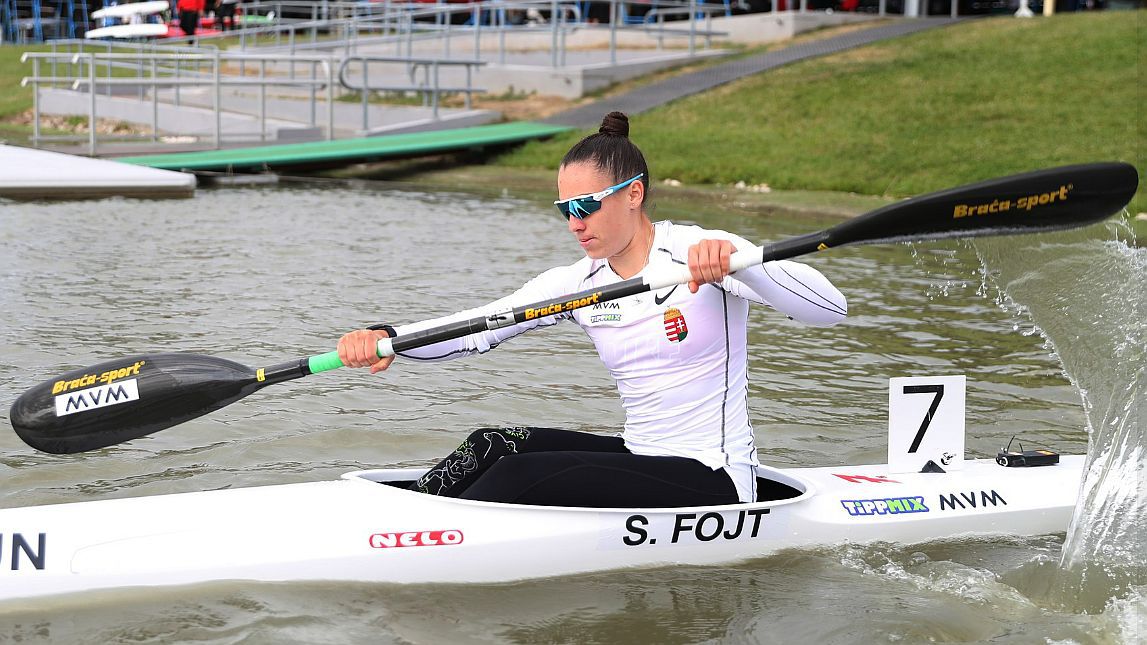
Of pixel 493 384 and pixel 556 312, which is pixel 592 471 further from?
pixel 493 384

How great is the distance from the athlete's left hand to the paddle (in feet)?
0.14

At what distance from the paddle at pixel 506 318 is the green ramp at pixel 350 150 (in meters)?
11.1

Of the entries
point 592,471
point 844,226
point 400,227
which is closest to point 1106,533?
point 844,226

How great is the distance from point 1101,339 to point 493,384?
3055mm

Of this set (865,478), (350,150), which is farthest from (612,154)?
(350,150)

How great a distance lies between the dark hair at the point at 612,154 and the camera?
149 inches

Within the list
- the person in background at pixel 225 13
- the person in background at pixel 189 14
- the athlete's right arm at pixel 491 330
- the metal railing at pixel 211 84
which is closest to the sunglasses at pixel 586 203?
the athlete's right arm at pixel 491 330

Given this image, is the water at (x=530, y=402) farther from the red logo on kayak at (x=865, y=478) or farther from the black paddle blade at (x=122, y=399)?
the black paddle blade at (x=122, y=399)

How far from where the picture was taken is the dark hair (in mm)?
3793

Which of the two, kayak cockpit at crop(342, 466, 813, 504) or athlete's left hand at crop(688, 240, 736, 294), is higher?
athlete's left hand at crop(688, 240, 736, 294)

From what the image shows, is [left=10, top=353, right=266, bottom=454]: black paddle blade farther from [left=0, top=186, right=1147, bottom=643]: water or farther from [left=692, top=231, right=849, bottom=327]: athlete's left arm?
[left=692, top=231, right=849, bottom=327]: athlete's left arm

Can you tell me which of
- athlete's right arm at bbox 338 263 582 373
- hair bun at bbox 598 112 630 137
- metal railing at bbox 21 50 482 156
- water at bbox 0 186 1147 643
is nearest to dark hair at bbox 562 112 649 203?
hair bun at bbox 598 112 630 137

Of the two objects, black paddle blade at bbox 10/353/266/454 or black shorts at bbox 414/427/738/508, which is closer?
black shorts at bbox 414/427/738/508

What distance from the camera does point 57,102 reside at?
22.4m
